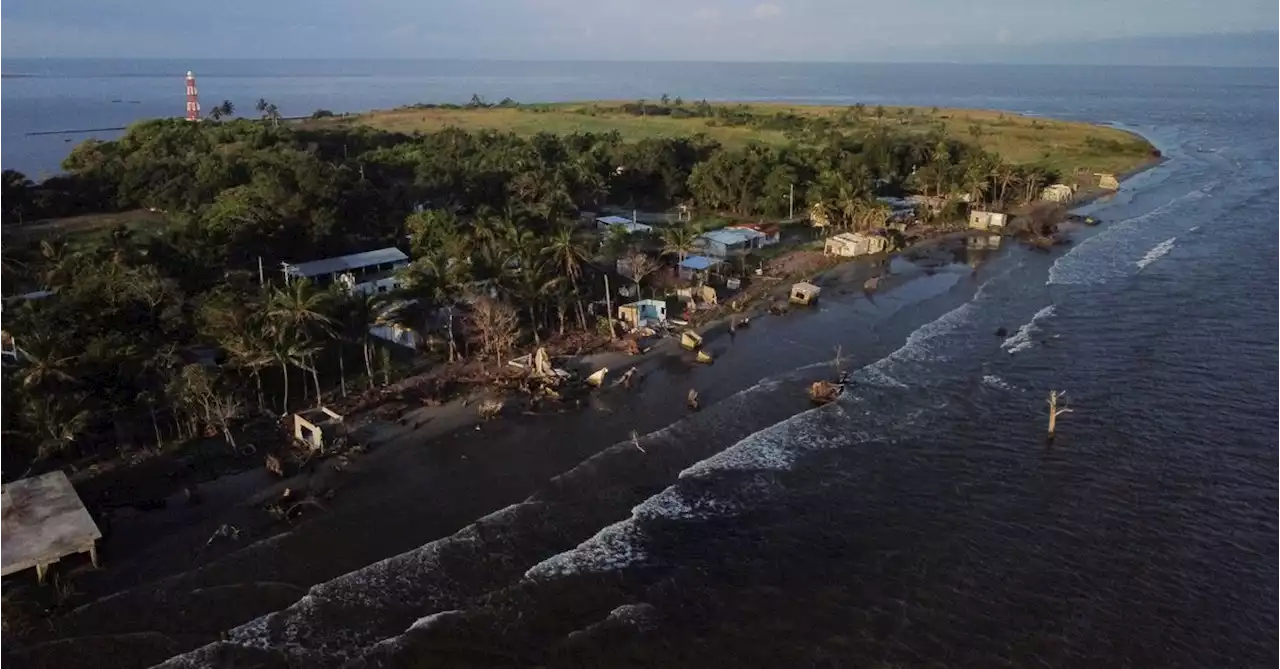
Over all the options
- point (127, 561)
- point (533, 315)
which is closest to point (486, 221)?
point (533, 315)

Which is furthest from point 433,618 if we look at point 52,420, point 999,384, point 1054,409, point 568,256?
point 999,384

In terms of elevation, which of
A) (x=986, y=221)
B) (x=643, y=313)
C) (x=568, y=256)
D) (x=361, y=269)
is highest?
(x=568, y=256)

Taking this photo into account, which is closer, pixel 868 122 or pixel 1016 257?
pixel 1016 257

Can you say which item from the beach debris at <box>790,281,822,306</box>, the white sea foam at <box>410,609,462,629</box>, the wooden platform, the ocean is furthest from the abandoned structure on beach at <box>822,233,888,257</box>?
the wooden platform

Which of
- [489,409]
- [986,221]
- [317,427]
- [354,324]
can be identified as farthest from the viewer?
[986,221]

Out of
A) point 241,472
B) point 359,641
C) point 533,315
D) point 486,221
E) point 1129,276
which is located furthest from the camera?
point 1129,276

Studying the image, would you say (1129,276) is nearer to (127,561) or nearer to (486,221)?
(486,221)

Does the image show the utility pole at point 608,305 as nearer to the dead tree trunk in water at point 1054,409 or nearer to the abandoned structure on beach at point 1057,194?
the dead tree trunk in water at point 1054,409

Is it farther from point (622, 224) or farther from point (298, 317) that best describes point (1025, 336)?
point (298, 317)
